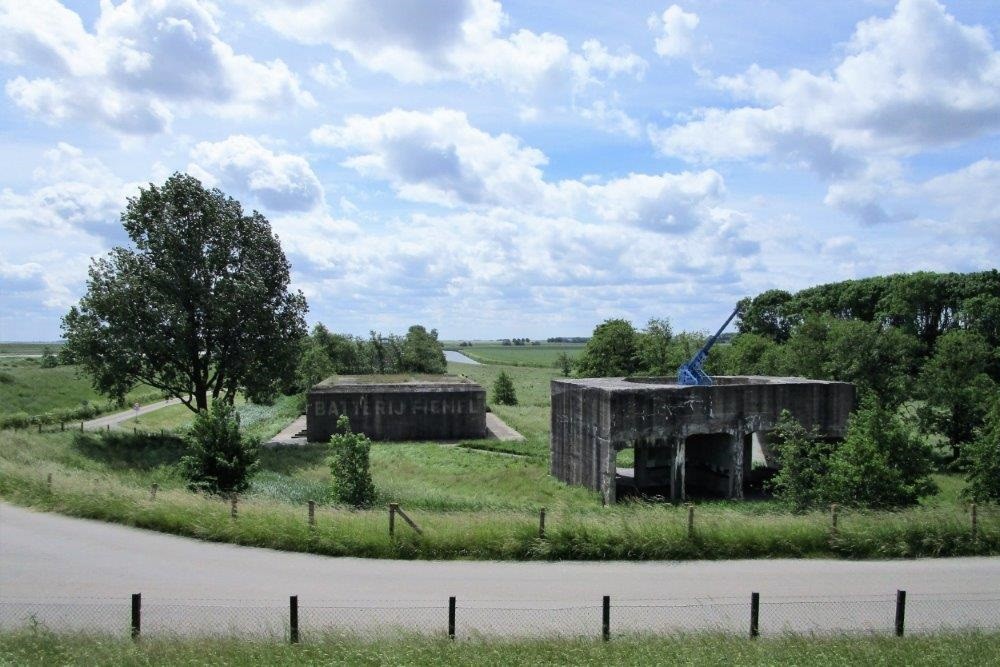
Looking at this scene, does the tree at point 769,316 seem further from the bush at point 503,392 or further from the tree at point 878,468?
the tree at point 878,468

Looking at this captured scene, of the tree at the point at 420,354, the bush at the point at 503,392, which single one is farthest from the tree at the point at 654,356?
the tree at the point at 420,354

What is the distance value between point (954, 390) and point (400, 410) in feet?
106

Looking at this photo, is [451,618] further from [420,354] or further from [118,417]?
[420,354]

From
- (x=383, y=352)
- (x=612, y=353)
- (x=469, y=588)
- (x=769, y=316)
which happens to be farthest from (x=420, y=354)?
(x=469, y=588)

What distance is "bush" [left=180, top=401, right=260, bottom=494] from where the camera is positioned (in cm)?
2339

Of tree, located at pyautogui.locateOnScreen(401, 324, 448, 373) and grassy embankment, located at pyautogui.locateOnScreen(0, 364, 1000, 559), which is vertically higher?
tree, located at pyautogui.locateOnScreen(401, 324, 448, 373)

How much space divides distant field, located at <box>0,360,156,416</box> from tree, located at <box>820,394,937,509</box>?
196ft

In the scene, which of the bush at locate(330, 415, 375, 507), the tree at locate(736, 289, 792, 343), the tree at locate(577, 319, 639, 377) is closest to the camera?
the bush at locate(330, 415, 375, 507)

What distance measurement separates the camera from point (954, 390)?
36.3m

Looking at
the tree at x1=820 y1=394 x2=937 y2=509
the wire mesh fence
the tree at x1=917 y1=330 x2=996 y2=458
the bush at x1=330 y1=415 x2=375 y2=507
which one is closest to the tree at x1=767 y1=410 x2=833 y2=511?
the tree at x1=820 y1=394 x2=937 y2=509

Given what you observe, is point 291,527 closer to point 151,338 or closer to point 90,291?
point 151,338

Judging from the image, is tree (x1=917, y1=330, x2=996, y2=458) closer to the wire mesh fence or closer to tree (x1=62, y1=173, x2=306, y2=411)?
the wire mesh fence

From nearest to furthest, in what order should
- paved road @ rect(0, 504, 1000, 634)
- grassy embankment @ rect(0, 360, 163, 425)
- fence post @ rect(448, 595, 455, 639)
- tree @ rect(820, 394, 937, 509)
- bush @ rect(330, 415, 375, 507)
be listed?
fence post @ rect(448, 595, 455, 639), paved road @ rect(0, 504, 1000, 634), tree @ rect(820, 394, 937, 509), bush @ rect(330, 415, 375, 507), grassy embankment @ rect(0, 360, 163, 425)

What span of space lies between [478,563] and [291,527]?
4.85 m
